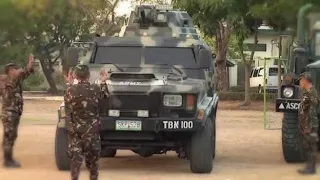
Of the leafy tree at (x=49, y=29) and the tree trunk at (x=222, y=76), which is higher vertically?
the leafy tree at (x=49, y=29)

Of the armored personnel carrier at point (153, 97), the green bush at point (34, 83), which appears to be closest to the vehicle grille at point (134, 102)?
the armored personnel carrier at point (153, 97)

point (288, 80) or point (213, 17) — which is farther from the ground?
point (288, 80)

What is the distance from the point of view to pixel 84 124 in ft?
24.9

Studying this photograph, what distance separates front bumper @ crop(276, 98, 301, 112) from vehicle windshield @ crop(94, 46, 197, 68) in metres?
1.39

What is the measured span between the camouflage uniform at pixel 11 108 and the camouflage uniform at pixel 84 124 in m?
2.44

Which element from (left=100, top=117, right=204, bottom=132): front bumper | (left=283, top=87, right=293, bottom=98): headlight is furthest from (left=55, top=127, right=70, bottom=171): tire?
(left=283, top=87, right=293, bottom=98): headlight

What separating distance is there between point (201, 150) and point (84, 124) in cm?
Answer: 235

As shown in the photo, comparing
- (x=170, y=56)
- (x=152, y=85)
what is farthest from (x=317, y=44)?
(x=152, y=85)

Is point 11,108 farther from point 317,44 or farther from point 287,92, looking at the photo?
point 317,44

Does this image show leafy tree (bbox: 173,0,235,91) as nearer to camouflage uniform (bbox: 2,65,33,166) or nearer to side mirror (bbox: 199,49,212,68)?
side mirror (bbox: 199,49,212,68)

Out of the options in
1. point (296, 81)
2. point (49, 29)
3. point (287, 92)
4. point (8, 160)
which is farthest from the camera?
point (49, 29)

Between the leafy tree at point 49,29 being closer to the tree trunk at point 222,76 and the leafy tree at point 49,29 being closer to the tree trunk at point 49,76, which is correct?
the tree trunk at point 49,76

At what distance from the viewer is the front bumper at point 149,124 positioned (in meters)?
9.19

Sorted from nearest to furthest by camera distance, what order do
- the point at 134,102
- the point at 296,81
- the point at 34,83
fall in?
the point at 134,102 < the point at 296,81 < the point at 34,83
